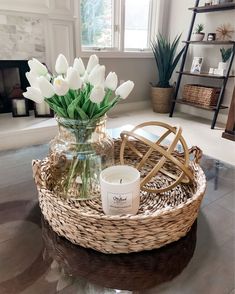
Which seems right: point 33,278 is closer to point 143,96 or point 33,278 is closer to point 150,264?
point 150,264

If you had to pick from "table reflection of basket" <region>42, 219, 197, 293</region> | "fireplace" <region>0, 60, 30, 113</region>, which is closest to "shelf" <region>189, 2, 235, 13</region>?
"fireplace" <region>0, 60, 30, 113</region>

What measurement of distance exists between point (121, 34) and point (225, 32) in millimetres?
1272

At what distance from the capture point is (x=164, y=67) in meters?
3.34

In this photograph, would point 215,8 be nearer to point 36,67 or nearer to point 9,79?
point 9,79

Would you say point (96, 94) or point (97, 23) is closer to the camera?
point (96, 94)

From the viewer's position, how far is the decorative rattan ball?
0.60 m

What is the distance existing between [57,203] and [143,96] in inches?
138

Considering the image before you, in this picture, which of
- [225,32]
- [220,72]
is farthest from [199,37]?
[220,72]

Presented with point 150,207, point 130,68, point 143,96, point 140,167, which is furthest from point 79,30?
point 150,207

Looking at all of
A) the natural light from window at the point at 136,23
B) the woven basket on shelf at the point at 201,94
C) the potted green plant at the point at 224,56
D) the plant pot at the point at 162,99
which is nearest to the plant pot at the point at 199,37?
the potted green plant at the point at 224,56

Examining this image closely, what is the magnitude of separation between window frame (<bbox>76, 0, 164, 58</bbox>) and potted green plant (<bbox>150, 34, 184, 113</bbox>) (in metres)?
0.15

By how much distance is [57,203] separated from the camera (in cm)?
51

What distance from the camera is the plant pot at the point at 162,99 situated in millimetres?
3463

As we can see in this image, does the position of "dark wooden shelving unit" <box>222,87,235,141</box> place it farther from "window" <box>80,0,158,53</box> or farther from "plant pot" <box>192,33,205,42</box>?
"window" <box>80,0,158,53</box>
